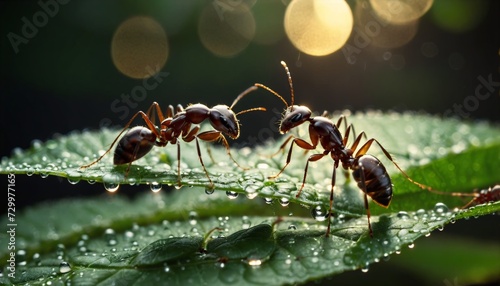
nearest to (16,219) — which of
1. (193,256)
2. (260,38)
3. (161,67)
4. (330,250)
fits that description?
(193,256)

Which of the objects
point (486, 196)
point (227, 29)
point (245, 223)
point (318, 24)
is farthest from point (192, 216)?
point (227, 29)

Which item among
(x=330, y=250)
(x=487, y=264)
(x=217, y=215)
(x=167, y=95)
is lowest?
(x=330, y=250)

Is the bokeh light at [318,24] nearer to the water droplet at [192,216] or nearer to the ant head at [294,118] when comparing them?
the ant head at [294,118]

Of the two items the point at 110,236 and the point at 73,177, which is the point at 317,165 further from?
the point at 73,177

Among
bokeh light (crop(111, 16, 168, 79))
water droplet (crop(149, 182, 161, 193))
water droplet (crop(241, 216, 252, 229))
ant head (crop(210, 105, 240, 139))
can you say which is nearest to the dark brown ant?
water droplet (crop(241, 216, 252, 229))

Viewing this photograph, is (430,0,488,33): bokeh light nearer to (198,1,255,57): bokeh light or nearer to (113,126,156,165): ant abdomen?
(198,1,255,57): bokeh light

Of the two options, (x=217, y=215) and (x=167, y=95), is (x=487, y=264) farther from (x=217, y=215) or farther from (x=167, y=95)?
(x=167, y=95)
